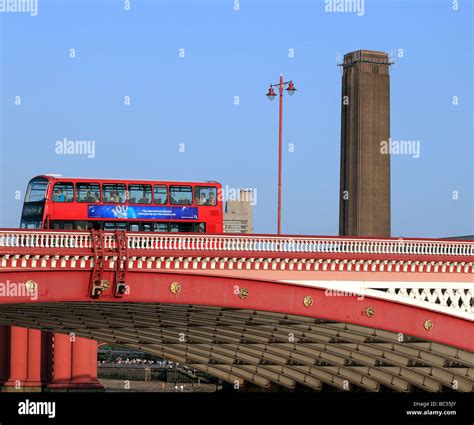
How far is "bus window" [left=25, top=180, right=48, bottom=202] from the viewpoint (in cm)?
6202

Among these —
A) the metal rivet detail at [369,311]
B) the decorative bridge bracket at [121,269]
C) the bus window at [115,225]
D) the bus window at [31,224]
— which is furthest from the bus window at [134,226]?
the metal rivet detail at [369,311]

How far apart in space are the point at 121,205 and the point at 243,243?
8253mm

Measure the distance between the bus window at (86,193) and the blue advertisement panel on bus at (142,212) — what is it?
39 cm

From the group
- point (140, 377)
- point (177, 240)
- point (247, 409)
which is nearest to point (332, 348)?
point (247, 409)

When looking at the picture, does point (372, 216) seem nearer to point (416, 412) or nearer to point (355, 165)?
point (355, 165)

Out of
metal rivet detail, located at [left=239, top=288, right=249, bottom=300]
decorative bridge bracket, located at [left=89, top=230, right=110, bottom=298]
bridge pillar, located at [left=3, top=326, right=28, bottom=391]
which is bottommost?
bridge pillar, located at [left=3, top=326, right=28, bottom=391]

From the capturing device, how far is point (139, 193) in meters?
62.9

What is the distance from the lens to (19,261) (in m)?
51.4

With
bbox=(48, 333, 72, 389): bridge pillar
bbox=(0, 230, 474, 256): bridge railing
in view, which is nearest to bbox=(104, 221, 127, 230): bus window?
bbox=(0, 230, 474, 256): bridge railing

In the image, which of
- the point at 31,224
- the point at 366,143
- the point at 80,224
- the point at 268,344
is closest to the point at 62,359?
the point at 268,344

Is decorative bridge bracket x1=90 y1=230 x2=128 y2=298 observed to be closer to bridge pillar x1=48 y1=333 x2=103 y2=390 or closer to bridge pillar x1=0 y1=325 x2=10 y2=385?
bridge pillar x1=48 y1=333 x2=103 y2=390

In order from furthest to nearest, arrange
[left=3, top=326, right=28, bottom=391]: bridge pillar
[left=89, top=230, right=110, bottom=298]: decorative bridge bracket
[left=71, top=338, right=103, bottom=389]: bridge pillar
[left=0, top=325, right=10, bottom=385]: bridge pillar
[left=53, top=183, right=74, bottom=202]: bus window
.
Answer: [left=0, top=325, right=10, bottom=385]: bridge pillar
[left=3, top=326, right=28, bottom=391]: bridge pillar
[left=71, top=338, right=103, bottom=389]: bridge pillar
[left=53, top=183, right=74, bottom=202]: bus window
[left=89, top=230, right=110, bottom=298]: decorative bridge bracket

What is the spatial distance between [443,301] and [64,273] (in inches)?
759

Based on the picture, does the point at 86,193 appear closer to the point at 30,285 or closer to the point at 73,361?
the point at 30,285
